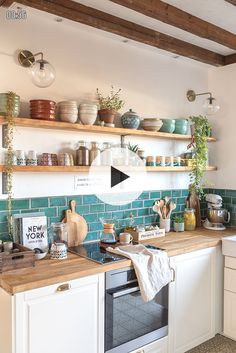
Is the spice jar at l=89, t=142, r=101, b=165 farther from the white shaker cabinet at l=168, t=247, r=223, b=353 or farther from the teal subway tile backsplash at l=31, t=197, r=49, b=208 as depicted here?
the white shaker cabinet at l=168, t=247, r=223, b=353

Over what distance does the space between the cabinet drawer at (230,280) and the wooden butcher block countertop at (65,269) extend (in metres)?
0.26

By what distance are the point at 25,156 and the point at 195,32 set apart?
1.57m

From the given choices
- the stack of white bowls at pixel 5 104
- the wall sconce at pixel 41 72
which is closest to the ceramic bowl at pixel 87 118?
the wall sconce at pixel 41 72

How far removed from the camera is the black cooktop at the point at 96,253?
7.09 feet

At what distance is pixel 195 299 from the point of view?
2633mm

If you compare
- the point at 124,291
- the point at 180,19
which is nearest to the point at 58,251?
the point at 124,291

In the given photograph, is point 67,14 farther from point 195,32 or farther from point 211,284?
point 211,284

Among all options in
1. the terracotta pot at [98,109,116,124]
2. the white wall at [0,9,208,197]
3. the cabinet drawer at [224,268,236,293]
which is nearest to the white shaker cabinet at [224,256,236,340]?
the cabinet drawer at [224,268,236,293]

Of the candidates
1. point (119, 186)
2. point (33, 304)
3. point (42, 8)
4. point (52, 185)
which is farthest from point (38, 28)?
point (33, 304)

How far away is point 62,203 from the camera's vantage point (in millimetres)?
2510

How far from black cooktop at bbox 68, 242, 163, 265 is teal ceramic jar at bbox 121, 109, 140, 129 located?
3.16 feet

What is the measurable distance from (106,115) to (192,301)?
62.3 inches
